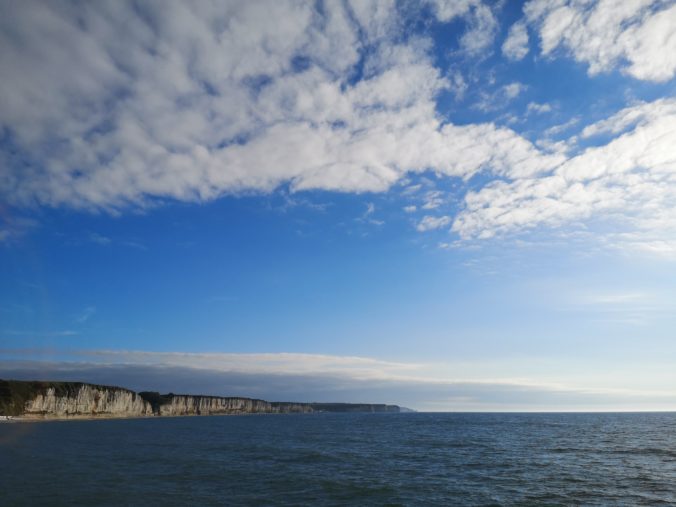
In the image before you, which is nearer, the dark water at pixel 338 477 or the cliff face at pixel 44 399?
the dark water at pixel 338 477

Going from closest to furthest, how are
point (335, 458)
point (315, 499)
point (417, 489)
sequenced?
point (315, 499) < point (417, 489) < point (335, 458)

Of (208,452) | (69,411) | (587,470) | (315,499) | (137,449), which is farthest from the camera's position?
(69,411)

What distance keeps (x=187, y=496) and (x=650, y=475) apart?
40.2m

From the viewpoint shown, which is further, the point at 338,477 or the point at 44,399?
the point at 44,399

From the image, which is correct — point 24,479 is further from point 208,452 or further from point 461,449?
point 461,449

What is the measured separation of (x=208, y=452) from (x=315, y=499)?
121 feet

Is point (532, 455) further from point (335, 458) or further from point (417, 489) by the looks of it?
point (417, 489)

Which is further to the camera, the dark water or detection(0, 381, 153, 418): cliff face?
detection(0, 381, 153, 418): cliff face

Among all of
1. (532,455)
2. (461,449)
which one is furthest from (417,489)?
(461,449)

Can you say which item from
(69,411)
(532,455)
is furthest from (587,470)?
(69,411)

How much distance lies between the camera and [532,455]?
186ft

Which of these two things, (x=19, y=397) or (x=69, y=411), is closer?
(x=19, y=397)

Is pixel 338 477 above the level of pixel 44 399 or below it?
below

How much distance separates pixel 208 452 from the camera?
6191cm
